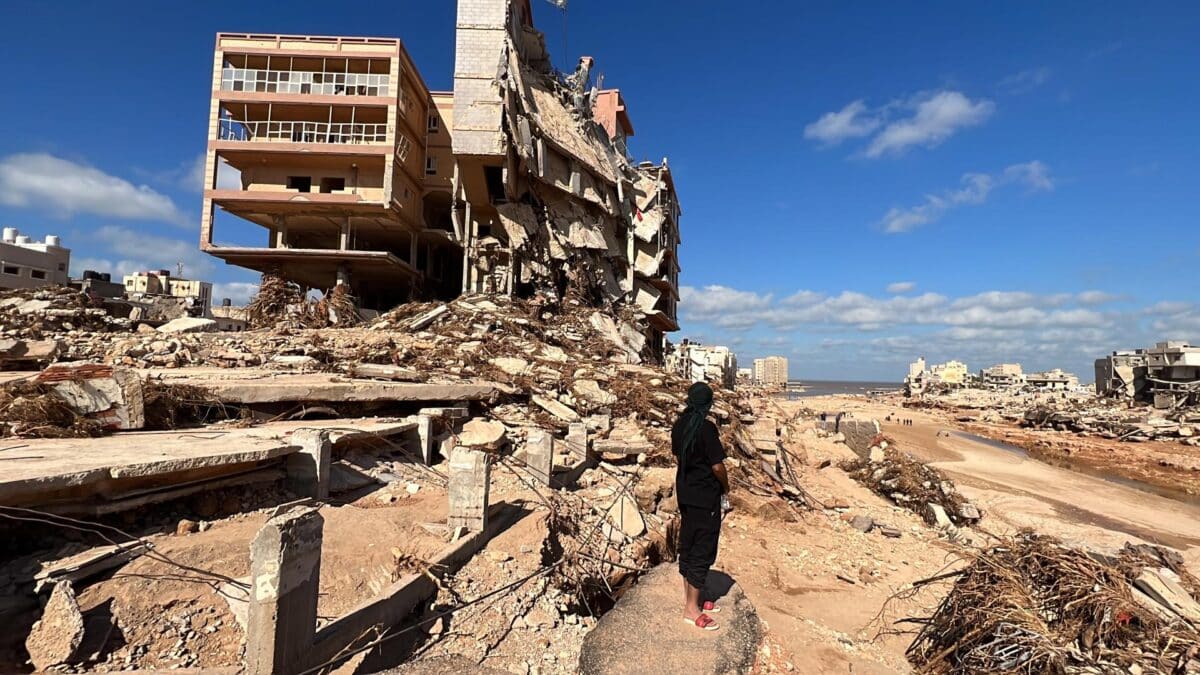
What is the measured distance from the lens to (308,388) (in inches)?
315

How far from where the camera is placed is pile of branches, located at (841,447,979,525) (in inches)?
411

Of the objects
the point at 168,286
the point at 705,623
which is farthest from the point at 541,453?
the point at 168,286

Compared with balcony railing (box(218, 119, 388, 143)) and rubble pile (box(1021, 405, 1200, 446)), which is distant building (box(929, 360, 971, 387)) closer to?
rubble pile (box(1021, 405, 1200, 446))

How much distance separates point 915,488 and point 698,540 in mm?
9128

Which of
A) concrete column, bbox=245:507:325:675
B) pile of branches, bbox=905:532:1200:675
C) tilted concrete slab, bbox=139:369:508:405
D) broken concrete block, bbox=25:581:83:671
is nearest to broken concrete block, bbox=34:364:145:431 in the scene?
tilted concrete slab, bbox=139:369:508:405

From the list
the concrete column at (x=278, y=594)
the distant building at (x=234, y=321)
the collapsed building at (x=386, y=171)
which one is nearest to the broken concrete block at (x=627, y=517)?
the concrete column at (x=278, y=594)

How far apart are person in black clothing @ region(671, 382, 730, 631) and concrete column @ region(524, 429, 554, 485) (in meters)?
3.24

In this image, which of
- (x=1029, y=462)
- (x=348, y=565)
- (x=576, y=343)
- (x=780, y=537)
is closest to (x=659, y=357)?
(x=576, y=343)

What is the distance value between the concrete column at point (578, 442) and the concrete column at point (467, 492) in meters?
3.37

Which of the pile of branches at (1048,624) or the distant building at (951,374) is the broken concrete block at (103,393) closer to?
the pile of branches at (1048,624)

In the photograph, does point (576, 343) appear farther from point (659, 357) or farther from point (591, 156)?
point (659, 357)

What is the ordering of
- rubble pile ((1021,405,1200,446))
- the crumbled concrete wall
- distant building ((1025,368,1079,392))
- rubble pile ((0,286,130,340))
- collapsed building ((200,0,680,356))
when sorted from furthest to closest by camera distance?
distant building ((1025,368,1079,392)) → rubble pile ((1021,405,1200,446)) → collapsed building ((200,0,680,356)) → rubble pile ((0,286,130,340)) → the crumbled concrete wall

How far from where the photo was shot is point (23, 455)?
172 inches

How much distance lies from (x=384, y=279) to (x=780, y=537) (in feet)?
78.8
